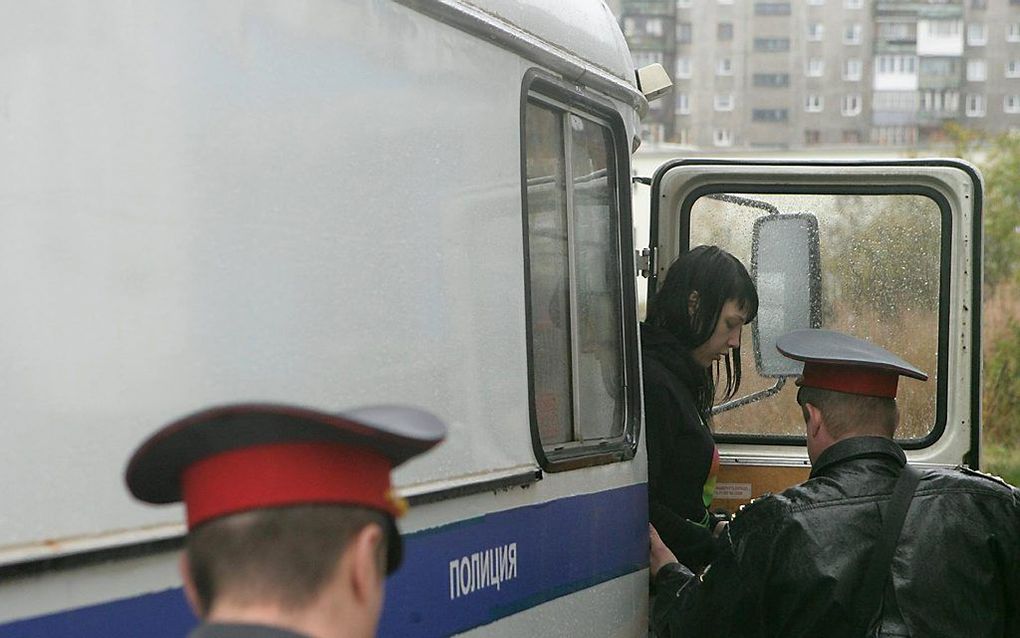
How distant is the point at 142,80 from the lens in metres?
2.32

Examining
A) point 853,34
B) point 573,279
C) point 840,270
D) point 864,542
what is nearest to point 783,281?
point 840,270

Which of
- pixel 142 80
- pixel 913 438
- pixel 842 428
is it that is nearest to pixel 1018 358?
pixel 913 438

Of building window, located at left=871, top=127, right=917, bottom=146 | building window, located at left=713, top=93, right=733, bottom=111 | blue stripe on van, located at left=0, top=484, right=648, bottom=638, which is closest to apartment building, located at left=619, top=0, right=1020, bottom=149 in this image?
building window, located at left=871, top=127, right=917, bottom=146

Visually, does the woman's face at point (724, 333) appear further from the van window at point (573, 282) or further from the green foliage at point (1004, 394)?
the green foliage at point (1004, 394)

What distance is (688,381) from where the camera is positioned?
4441 mm

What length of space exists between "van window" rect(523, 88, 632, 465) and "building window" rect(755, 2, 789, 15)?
6488 cm

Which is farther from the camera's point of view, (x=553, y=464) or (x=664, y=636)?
(x=664, y=636)

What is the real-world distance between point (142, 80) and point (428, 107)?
895mm

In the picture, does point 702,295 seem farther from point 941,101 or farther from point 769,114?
point 941,101

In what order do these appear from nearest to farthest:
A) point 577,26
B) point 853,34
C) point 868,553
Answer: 1. point 868,553
2. point 577,26
3. point 853,34

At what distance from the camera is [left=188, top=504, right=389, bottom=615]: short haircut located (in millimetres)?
Answer: 1437

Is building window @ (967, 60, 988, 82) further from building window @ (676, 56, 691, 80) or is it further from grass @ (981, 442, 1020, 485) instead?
grass @ (981, 442, 1020, 485)

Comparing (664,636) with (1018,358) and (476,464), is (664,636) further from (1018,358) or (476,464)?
(1018,358)

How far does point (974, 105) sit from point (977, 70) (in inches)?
61.5
